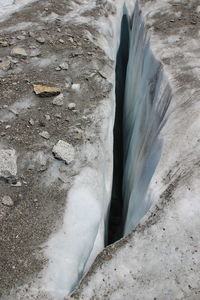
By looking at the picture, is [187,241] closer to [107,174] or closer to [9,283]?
[9,283]

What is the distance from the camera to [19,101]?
4.49 m

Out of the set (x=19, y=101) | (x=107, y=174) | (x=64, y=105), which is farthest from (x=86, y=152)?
(x=19, y=101)

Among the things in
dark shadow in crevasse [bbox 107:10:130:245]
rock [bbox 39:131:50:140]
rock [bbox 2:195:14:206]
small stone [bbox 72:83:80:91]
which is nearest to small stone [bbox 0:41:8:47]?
small stone [bbox 72:83:80:91]

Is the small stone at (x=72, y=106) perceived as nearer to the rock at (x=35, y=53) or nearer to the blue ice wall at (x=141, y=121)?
the blue ice wall at (x=141, y=121)

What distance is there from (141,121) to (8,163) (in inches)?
88.4

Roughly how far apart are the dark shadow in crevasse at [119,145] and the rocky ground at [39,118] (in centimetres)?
145

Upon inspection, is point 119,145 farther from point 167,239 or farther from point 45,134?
point 167,239

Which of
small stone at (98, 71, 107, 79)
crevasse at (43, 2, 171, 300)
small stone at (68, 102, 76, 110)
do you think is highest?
small stone at (98, 71, 107, 79)

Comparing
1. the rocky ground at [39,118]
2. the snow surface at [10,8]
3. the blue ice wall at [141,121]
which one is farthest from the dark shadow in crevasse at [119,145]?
the snow surface at [10,8]

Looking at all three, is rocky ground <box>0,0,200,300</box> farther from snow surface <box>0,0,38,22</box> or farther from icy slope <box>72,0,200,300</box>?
snow surface <box>0,0,38,22</box>

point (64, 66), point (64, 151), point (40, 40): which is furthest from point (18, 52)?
point (64, 151)

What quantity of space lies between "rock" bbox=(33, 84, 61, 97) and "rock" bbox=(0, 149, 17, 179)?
109 centimetres

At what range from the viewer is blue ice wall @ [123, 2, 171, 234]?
3.68 metres

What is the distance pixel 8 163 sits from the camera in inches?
144
